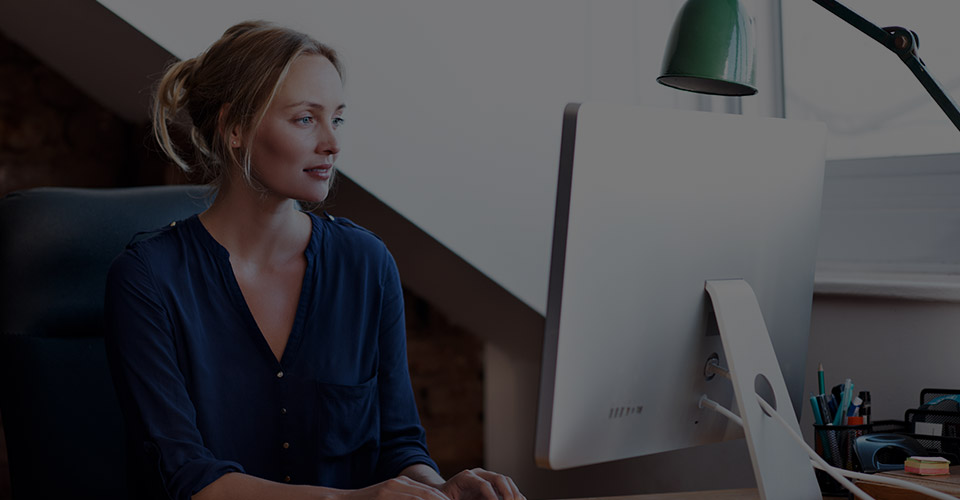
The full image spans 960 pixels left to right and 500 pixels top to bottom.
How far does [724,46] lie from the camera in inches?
39.8

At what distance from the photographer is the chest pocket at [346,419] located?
4.17 feet

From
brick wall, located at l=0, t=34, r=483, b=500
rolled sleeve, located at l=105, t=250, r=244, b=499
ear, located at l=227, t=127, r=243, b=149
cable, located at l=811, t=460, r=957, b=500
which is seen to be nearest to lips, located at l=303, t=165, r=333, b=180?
ear, located at l=227, t=127, r=243, b=149

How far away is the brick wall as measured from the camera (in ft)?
8.14

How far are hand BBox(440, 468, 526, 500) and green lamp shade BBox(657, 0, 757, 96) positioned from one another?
0.50 metres

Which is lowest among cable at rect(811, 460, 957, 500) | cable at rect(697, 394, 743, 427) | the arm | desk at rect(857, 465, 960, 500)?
the arm

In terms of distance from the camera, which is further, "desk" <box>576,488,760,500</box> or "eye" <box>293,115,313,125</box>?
"eye" <box>293,115,313,125</box>

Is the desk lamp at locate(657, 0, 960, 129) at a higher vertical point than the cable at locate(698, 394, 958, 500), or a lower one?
higher

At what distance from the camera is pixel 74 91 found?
2.58 m

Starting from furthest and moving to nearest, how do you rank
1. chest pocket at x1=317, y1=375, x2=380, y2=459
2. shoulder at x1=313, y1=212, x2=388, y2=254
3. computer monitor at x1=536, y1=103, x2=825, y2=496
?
shoulder at x1=313, y1=212, x2=388, y2=254 < chest pocket at x1=317, y1=375, x2=380, y2=459 < computer monitor at x1=536, y1=103, x2=825, y2=496

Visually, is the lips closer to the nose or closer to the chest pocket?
the nose

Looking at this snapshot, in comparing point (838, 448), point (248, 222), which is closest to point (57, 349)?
point (248, 222)

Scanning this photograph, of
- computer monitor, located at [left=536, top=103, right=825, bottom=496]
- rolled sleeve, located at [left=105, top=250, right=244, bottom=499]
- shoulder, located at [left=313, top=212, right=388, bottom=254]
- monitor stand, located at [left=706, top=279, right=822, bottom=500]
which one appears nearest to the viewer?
computer monitor, located at [left=536, top=103, right=825, bottom=496]

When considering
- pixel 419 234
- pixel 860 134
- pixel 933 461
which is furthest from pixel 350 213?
pixel 933 461

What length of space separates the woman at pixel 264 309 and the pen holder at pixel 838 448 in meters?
0.49
